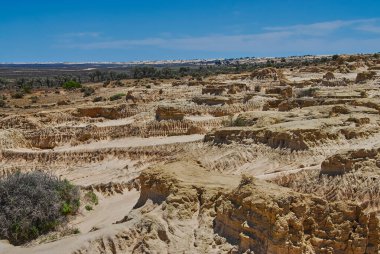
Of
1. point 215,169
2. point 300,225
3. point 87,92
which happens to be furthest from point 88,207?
point 87,92

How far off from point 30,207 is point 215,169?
583cm

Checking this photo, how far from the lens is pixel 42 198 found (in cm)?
1338

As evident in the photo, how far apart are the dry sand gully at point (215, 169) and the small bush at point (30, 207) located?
0.75 metres

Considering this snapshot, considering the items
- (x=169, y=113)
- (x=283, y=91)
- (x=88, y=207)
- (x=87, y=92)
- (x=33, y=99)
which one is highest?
(x=283, y=91)

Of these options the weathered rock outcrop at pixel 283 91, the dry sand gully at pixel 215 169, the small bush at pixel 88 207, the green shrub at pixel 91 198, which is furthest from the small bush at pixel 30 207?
the weathered rock outcrop at pixel 283 91

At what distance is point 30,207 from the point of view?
510 inches

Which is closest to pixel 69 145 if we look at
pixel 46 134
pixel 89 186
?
pixel 46 134

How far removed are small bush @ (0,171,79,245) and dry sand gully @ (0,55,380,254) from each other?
0.75 meters

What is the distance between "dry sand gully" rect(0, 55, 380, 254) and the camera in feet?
28.2

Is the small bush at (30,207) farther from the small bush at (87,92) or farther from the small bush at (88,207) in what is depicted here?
the small bush at (87,92)

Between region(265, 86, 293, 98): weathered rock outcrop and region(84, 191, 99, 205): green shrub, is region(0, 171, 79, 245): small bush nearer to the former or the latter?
region(84, 191, 99, 205): green shrub

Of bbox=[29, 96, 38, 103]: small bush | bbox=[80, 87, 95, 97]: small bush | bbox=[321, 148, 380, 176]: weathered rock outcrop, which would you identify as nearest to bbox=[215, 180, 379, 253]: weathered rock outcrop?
bbox=[321, 148, 380, 176]: weathered rock outcrop

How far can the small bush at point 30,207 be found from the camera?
12273 mm

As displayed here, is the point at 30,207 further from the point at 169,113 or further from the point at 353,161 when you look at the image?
the point at 169,113
